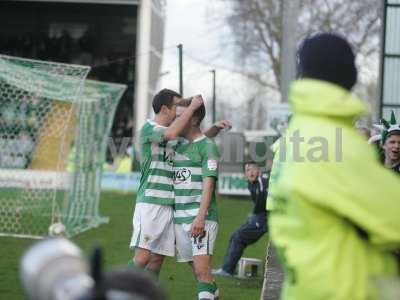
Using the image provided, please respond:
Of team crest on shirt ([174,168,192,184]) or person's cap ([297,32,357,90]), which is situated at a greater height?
person's cap ([297,32,357,90])

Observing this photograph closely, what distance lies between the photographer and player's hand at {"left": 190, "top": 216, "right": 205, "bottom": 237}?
316 inches

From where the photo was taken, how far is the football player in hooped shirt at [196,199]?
809cm

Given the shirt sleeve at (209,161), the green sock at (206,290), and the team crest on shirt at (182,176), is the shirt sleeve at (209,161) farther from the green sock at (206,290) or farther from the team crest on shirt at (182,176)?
the green sock at (206,290)

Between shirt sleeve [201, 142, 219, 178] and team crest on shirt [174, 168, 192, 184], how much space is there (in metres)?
0.15

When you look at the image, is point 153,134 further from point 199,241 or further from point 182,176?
point 199,241

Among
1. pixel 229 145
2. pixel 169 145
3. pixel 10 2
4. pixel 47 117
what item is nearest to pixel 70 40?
pixel 10 2

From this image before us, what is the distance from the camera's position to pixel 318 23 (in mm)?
38250

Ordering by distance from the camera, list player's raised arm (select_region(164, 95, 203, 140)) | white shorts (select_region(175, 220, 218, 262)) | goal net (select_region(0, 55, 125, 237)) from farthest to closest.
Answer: goal net (select_region(0, 55, 125, 237)) → white shorts (select_region(175, 220, 218, 262)) → player's raised arm (select_region(164, 95, 203, 140))

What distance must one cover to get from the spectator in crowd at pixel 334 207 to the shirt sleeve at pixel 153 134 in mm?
4666

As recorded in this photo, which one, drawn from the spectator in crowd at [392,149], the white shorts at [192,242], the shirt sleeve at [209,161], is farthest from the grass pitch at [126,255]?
the spectator in crowd at [392,149]

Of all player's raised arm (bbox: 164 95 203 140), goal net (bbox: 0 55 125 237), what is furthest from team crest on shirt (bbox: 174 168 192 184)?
goal net (bbox: 0 55 125 237)

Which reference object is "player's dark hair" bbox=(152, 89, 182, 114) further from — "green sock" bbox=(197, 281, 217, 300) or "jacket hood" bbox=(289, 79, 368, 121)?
"jacket hood" bbox=(289, 79, 368, 121)

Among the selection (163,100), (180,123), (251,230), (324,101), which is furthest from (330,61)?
Answer: (251,230)

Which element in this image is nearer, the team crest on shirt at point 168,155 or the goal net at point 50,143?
the team crest on shirt at point 168,155
